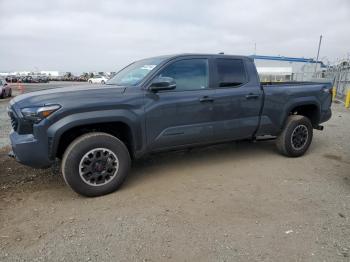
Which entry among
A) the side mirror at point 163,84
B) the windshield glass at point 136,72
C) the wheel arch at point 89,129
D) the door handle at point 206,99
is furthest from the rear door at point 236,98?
the wheel arch at point 89,129

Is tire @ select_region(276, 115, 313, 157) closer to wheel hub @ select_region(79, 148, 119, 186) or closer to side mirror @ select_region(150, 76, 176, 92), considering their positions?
side mirror @ select_region(150, 76, 176, 92)

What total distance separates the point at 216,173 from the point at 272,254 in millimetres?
2146

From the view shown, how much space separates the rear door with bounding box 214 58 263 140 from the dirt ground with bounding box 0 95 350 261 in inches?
24.9

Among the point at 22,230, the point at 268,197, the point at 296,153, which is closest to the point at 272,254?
the point at 268,197

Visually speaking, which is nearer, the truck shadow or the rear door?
the rear door

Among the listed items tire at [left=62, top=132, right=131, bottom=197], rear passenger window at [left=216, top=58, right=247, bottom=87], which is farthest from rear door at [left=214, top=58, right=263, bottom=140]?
tire at [left=62, top=132, right=131, bottom=197]

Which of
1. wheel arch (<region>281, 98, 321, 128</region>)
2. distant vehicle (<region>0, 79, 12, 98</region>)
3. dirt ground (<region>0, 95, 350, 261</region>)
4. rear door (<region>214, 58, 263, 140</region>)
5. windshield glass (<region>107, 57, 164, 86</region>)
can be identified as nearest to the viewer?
dirt ground (<region>0, 95, 350, 261</region>)

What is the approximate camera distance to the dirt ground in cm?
289

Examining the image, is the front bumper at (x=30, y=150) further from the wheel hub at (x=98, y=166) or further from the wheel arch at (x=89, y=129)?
the wheel hub at (x=98, y=166)

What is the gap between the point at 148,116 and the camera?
13.8 feet

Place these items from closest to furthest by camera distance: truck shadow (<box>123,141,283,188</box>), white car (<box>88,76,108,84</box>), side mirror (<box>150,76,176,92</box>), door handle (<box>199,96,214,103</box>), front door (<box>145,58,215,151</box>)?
side mirror (<box>150,76,176,92</box>)
front door (<box>145,58,215,151</box>)
door handle (<box>199,96,214,103</box>)
truck shadow (<box>123,141,283,188</box>)
white car (<box>88,76,108,84</box>)

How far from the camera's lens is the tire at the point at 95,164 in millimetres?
3830

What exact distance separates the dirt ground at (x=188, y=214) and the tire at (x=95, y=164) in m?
0.17

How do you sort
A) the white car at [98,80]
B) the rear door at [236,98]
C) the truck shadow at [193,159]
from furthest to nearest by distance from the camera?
the white car at [98,80] → the truck shadow at [193,159] → the rear door at [236,98]
